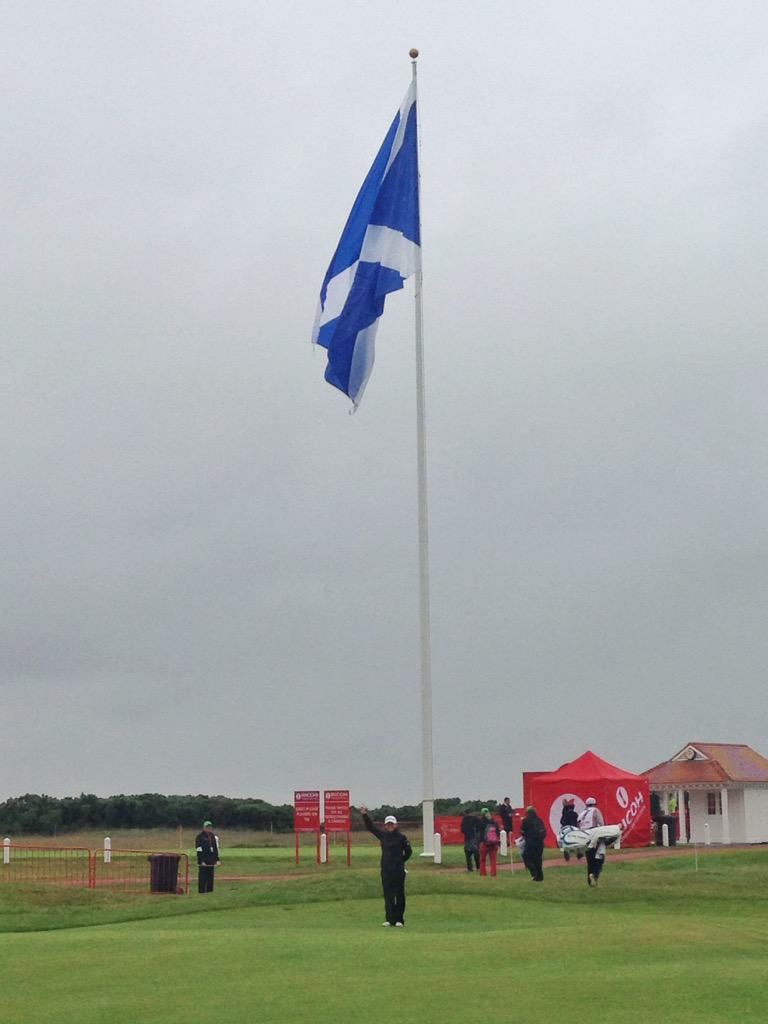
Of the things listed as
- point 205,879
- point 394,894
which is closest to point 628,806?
point 205,879

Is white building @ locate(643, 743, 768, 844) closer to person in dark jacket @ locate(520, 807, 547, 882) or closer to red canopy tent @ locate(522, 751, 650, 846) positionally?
red canopy tent @ locate(522, 751, 650, 846)

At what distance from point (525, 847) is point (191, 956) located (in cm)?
1363

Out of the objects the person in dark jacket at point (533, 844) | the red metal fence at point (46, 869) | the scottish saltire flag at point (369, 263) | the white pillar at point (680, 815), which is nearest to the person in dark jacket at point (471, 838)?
the person in dark jacket at point (533, 844)

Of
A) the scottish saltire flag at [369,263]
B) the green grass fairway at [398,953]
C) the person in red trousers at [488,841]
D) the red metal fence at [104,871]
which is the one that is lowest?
the green grass fairway at [398,953]

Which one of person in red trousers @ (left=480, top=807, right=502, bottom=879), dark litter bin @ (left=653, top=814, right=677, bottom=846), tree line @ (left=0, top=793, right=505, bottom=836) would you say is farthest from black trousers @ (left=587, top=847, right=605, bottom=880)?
tree line @ (left=0, top=793, right=505, bottom=836)

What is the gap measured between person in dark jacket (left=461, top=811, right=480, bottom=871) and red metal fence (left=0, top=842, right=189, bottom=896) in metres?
6.42

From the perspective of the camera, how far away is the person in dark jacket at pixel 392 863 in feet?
70.7

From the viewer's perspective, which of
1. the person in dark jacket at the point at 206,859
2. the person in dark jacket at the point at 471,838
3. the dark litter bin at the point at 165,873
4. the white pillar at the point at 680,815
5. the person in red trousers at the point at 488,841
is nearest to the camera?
the person in dark jacket at the point at 206,859

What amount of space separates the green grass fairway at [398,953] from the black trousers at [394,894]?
0.46 metres

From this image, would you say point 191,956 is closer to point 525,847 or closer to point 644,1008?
point 644,1008

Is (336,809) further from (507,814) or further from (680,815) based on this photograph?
(680,815)

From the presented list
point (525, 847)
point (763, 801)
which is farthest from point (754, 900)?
point (763, 801)

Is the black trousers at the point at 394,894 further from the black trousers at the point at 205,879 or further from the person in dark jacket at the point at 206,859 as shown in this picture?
the black trousers at the point at 205,879

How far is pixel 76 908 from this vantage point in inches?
1161
